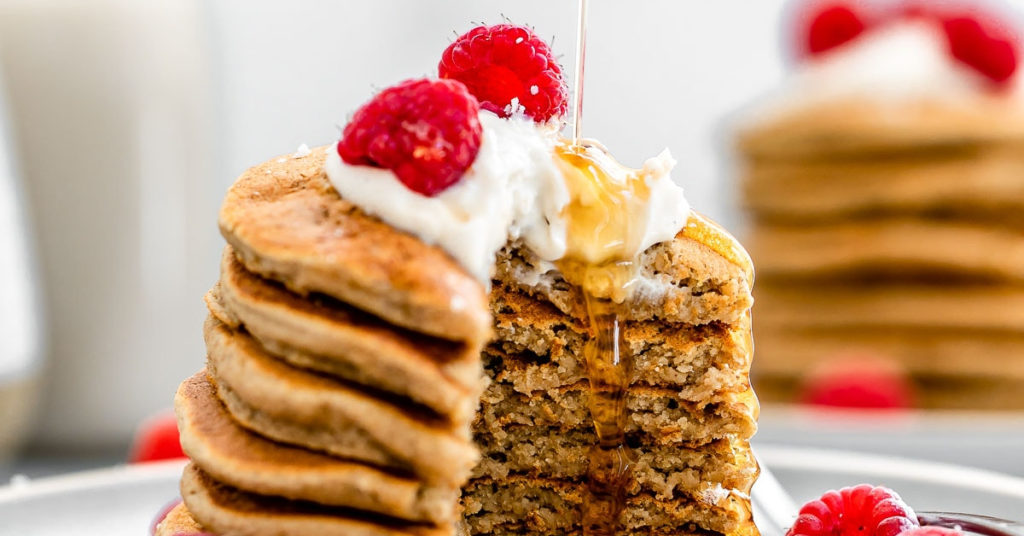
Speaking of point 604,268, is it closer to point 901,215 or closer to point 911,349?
point 901,215

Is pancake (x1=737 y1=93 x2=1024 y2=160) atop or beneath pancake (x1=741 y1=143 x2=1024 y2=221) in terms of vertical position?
atop

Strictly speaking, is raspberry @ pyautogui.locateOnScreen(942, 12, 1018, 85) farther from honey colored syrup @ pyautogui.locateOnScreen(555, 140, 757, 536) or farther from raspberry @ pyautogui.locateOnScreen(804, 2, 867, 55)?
honey colored syrup @ pyautogui.locateOnScreen(555, 140, 757, 536)

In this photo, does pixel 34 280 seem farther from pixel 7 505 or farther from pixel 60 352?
pixel 7 505

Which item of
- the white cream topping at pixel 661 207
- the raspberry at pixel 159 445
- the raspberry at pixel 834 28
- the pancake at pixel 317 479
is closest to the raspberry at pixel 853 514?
the white cream topping at pixel 661 207

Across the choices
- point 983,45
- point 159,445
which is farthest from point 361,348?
point 983,45

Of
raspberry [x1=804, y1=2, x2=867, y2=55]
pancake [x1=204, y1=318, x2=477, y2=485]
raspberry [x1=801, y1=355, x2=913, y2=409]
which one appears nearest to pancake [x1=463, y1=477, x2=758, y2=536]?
pancake [x1=204, y1=318, x2=477, y2=485]

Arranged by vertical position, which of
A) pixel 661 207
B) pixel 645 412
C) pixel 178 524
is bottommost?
pixel 178 524

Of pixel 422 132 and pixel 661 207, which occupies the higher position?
pixel 422 132

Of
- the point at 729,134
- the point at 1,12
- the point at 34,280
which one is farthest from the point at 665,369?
the point at 729,134
